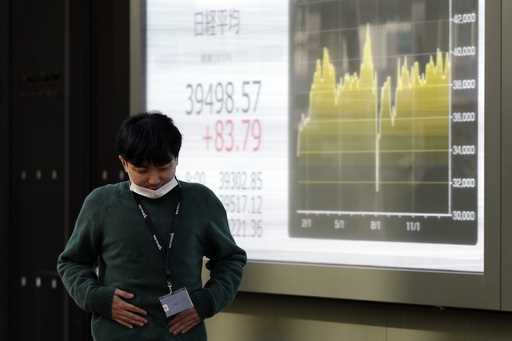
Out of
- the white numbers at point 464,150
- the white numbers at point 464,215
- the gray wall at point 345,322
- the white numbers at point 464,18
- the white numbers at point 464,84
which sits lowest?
the gray wall at point 345,322

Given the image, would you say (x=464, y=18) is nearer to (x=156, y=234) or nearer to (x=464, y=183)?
(x=464, y=183)

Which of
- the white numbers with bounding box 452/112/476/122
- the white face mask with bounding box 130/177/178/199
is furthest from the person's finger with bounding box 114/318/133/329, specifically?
the white numbers with bounding box 452/112/476/122

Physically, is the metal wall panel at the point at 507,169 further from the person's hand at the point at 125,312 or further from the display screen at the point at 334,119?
the person's hand at the point at 125,312

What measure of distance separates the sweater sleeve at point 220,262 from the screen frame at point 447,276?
3.43 ft

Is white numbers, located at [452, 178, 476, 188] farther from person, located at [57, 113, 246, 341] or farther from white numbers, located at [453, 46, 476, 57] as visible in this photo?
person, located at [57, 113, 246, 341]

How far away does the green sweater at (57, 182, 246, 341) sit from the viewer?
340 cm

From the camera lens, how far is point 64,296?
5746mm

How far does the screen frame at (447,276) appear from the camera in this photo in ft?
13.7

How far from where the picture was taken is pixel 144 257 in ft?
11.2

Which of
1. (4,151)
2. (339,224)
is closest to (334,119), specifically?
(339,224)

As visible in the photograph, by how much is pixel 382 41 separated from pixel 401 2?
0.62 ft

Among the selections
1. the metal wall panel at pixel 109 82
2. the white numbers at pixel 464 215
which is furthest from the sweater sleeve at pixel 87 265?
the metal wall panel at pixel 109 82

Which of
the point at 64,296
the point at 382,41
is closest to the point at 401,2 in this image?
the point at 382,41

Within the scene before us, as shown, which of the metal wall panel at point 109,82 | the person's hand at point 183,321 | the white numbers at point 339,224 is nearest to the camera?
the person's hand at point 183,321
